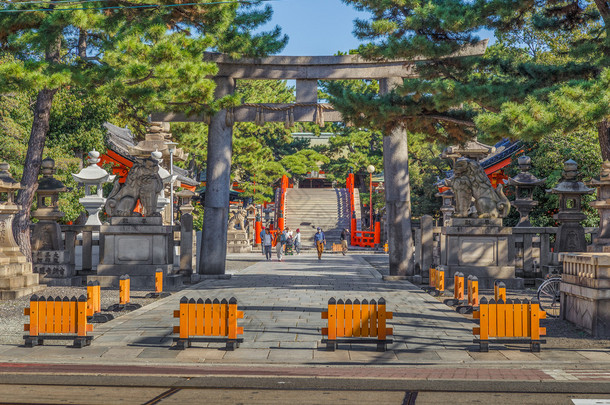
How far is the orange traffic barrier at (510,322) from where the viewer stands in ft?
31.8

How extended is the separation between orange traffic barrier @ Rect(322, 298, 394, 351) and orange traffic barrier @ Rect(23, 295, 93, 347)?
11.7ft

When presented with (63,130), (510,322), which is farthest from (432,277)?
(63,130)

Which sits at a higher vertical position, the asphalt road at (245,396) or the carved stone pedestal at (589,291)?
the carved stone pedestal at (589,291)

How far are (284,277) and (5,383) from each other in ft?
48.6

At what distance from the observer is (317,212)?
5709 cm

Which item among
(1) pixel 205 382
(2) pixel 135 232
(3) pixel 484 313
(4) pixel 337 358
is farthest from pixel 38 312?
(2) pixel 135 232

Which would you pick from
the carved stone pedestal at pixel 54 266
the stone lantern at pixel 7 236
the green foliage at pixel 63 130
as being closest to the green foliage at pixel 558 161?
the green foliage at pixel 63 130

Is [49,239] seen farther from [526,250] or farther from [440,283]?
[526,250]

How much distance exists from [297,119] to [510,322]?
12.9m

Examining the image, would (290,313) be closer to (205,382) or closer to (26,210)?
(205,382)

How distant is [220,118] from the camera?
21422 mm

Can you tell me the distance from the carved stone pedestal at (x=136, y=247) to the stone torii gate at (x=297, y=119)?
2964 mm

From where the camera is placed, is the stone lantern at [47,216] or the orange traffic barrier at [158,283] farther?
the stone lantern at [47,216]

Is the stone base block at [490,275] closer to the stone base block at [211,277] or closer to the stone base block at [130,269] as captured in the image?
the stone base block at [211,277]
